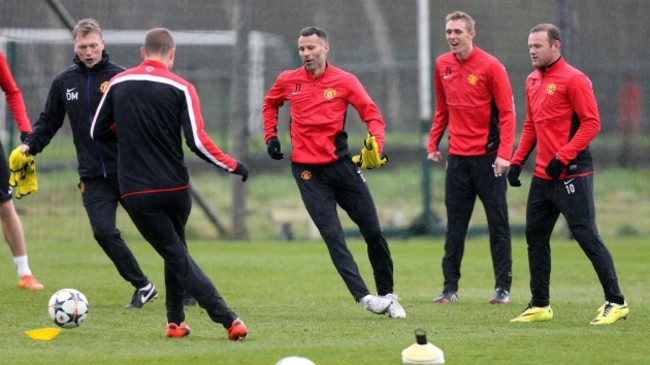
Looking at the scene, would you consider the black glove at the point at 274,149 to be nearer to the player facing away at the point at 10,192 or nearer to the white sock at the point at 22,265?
the player facing away at the point at 10,192

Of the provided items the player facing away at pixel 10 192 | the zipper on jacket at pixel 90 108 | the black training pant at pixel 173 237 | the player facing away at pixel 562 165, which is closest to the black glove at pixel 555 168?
the player facing away at pixel 562 165

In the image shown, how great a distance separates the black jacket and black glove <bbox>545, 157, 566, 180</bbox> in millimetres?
3614

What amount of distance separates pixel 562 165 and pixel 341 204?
1.92 meters

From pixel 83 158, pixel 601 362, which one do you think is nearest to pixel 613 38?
pixel 83 158

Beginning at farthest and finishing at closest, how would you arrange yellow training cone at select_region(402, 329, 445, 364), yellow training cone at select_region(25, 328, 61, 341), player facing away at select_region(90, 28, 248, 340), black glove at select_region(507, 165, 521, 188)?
black glove at select_region(507, 165, 521, 188), yellow training cone at select_region(25, 328, 61, 341), player facing away at select_region(90, 28, 248, 340), yellow training cone at select_region(402, 329, 445, 364)

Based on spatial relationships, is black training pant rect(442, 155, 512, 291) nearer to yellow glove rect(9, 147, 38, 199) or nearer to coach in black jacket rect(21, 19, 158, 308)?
coach in black jacket rect(21, 19, 158, 308)

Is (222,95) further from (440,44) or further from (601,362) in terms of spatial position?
(601,362)

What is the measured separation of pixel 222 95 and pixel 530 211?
1075cm

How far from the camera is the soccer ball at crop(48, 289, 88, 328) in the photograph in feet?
29.5

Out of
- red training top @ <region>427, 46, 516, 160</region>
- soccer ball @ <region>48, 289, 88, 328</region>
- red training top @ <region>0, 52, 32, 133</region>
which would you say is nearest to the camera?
soccer ball @ <region>48, 289, 88, 328</region>

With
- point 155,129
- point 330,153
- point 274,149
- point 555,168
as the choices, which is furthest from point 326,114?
point 155,129

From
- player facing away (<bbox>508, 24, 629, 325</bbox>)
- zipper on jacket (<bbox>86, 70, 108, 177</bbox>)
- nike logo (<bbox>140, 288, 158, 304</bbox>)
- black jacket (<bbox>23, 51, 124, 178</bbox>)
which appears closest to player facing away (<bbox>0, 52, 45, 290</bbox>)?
black jacket (<bbox>23, 51, 124, 178</bbox>)

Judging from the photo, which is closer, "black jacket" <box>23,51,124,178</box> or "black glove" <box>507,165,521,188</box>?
"black glove" <box>507,165,521,188</box>

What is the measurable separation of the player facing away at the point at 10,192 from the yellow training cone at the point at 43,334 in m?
2.87
